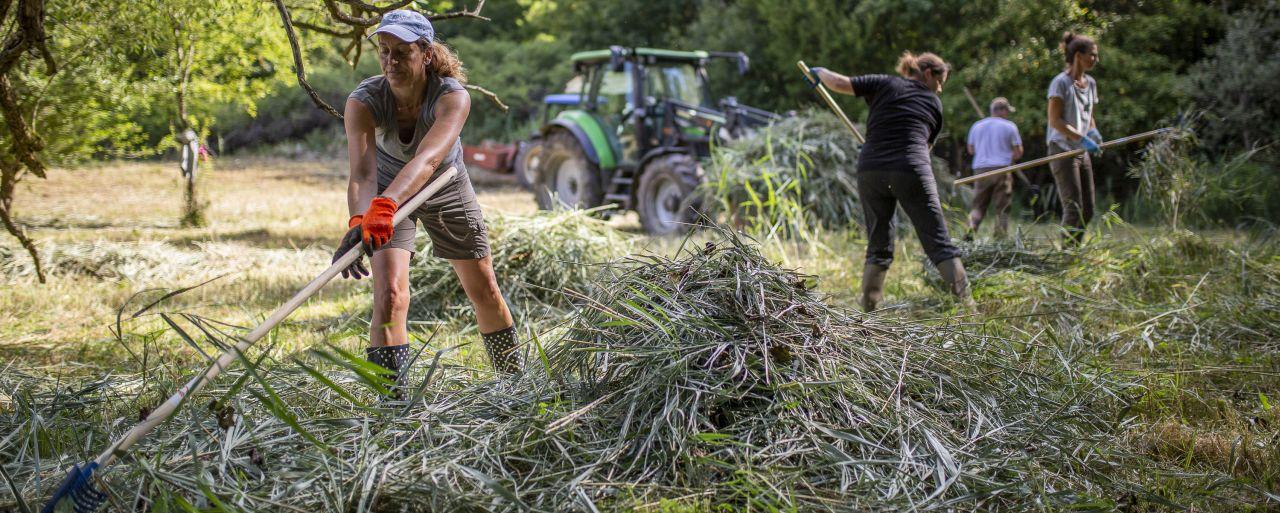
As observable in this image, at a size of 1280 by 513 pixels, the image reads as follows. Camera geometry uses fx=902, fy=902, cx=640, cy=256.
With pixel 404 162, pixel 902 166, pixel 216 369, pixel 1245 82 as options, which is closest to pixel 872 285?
pixel 902 166

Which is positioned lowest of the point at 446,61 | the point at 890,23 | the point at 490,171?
the point at 490,171

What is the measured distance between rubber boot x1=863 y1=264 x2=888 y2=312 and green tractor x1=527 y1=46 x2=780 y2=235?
3.98 m

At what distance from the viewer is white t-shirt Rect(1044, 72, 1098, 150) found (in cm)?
597

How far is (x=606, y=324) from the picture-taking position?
2.81m

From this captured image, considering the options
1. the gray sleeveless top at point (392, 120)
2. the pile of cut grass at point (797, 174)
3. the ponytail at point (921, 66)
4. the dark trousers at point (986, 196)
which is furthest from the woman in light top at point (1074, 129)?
the gray sleeveless top at point (392, 120)

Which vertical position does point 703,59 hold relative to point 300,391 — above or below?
above

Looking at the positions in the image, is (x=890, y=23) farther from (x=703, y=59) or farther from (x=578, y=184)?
(x=578, y=184)

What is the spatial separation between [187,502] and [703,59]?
27.6 feet

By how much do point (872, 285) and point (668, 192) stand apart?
14.0 feet

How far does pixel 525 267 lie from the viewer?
530cm

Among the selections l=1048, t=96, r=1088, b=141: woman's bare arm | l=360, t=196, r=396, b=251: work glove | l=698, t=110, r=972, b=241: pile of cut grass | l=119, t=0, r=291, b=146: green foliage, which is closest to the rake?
l=360, t=196, r=396, b=251: work glove

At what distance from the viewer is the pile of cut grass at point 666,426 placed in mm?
2250

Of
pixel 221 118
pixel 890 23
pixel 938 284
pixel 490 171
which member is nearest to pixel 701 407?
pixel 938 284

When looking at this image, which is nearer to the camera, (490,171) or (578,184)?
(578,184)
